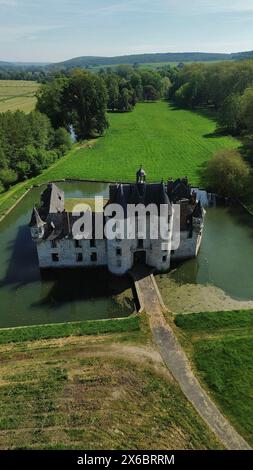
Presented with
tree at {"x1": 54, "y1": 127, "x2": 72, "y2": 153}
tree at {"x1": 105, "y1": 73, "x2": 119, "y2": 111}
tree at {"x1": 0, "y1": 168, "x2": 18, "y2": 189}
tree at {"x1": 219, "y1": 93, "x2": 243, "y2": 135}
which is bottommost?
tree at {"x1": 0, "y1": 168, "x2": 18, "y2": 189}

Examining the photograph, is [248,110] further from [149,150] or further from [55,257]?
[55,257]

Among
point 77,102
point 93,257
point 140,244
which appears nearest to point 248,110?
point 77,102

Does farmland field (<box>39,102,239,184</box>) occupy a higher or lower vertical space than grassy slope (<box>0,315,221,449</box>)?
higher

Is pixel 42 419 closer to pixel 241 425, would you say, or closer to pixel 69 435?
pixel 69 435

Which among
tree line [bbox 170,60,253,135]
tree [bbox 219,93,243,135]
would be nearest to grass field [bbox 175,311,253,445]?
tree line [bbox 170,60,253,135]

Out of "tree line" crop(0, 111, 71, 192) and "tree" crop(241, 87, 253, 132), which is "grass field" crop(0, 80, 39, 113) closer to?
"tree line" crop(0, 111, 71, 192)

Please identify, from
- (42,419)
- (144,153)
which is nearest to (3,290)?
(42,419)

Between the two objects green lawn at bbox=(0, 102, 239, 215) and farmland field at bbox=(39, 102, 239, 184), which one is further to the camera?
farmland field at bbox=(39, 102, 239, 184)
